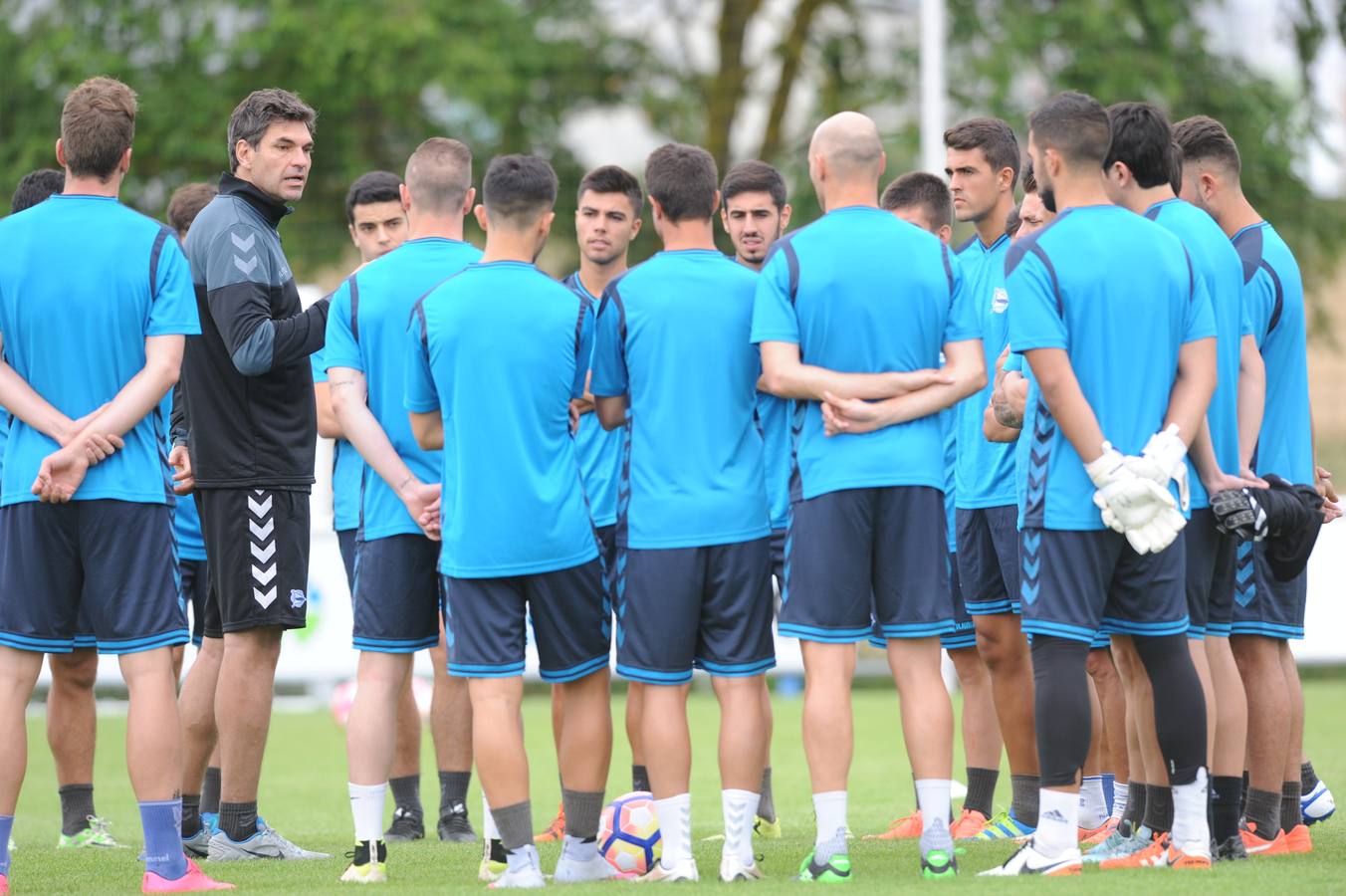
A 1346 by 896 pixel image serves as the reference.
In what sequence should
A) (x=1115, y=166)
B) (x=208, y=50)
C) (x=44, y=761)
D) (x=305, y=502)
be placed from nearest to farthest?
1. (x=1115, y=166)
2. (x=305, y=502)
3. (x=44, y=761)
4. (x=208, y=50)

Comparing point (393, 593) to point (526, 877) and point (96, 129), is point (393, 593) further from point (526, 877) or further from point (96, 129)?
point (96, 129)

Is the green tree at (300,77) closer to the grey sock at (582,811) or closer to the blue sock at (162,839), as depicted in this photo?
the grey sock at (582,811)

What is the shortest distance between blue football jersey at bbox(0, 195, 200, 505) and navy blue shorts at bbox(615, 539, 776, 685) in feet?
5.12

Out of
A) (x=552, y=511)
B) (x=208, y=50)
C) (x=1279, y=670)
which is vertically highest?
(x=208, y=50)

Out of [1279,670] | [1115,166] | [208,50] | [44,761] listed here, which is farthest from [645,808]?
[208,50]

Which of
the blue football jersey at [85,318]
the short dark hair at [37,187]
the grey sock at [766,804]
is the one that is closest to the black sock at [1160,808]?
the grey sock at [766,804]

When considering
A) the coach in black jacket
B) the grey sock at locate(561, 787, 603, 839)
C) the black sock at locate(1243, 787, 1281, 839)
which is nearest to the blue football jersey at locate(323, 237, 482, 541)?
the coach in black jacket

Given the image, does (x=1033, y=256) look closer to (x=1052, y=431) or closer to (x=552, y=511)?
(x=1052, y=431)

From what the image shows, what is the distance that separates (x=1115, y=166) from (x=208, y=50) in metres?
13.3

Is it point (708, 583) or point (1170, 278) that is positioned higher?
point (1170, 278)

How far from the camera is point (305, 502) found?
6711 millimetres

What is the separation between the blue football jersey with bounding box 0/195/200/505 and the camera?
5.69 m

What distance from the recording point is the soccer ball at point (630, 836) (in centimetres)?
596

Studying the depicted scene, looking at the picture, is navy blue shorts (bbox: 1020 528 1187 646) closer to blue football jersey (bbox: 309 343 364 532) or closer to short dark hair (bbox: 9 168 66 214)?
blue football jersey (bbox: 309 343 364 532)
